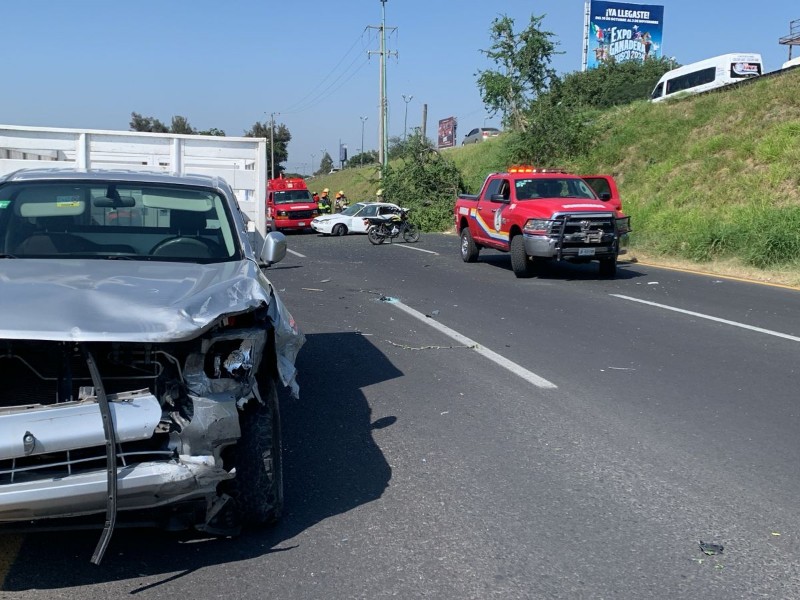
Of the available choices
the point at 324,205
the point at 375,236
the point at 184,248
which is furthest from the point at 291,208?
the point at 184,248

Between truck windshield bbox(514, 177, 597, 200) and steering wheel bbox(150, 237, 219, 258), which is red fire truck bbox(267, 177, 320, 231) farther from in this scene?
steering wheel bbox(150, 237, 219, 258)

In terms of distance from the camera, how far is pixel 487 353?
895cm

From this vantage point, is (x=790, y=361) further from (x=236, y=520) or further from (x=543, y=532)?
(x=236, y=520)

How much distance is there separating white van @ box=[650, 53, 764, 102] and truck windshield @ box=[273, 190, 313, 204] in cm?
1582

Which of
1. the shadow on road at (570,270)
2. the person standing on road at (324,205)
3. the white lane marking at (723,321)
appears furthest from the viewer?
the person standing on road at (324,205)

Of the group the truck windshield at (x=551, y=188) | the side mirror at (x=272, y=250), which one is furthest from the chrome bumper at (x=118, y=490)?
the truck windshield at (x=551, y=188)

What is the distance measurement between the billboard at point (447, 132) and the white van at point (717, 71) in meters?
57.3

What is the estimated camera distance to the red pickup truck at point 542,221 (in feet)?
52.0

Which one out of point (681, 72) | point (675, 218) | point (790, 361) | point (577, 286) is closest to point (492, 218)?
point (577, 286)

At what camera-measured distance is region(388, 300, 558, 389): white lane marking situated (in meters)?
7.68

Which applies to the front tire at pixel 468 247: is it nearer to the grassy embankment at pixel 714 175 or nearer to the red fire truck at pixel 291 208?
the grassy embankment at pixel 714 175

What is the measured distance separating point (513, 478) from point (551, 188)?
13124 millimetres

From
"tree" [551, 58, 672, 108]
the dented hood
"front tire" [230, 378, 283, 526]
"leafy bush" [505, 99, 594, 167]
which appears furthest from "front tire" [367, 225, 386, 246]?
"tree" [551, 58, 672, 108]

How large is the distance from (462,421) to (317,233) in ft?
99.7
